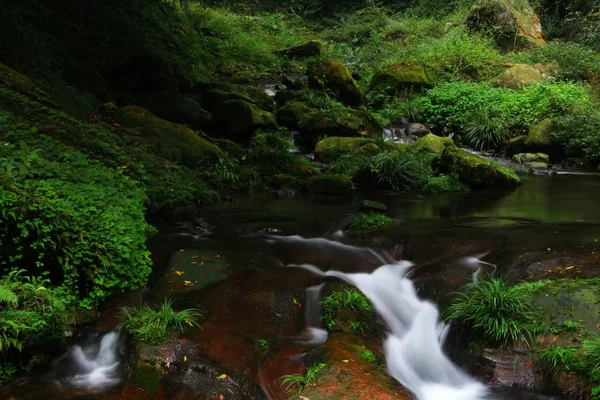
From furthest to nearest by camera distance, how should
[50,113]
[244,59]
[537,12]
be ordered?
[537,12] < [244,59] < [50,113]

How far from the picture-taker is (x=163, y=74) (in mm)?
14672

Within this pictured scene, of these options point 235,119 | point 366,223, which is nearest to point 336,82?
point 235,119

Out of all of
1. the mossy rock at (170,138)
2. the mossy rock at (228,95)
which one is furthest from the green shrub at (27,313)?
the mossy rock at (228,95)

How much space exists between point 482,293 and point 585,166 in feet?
37.2

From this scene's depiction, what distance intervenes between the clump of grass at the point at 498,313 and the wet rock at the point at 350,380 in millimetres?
1093

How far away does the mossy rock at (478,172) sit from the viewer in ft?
39.4

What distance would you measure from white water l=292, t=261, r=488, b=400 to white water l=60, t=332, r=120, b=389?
2.56m

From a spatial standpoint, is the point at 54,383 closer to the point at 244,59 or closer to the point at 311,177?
the point at 311,177

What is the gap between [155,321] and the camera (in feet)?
16.1

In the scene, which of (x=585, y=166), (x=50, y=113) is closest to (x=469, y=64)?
(x=585, y=166)

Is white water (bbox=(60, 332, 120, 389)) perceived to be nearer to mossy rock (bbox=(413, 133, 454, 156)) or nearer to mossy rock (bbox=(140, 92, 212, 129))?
mossy rock (bbox=(140, 92, 212, 129))

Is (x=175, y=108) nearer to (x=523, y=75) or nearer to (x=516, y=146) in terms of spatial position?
(x=516, y=146)

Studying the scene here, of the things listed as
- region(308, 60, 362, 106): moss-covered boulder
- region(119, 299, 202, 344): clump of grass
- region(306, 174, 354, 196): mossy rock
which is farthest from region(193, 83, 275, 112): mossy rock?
region(119, 299, 202, 344): clump of grass

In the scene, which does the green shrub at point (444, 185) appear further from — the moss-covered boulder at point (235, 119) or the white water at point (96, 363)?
the white water at point (96, 363)
